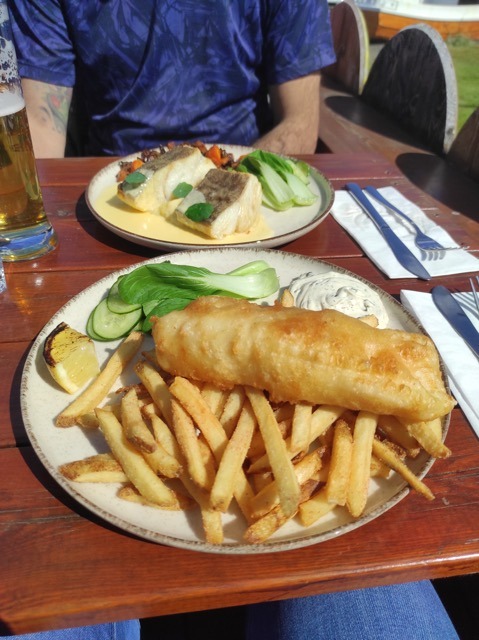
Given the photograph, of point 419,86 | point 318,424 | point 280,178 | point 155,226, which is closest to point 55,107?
point 155,226

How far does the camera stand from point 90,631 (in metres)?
1.75

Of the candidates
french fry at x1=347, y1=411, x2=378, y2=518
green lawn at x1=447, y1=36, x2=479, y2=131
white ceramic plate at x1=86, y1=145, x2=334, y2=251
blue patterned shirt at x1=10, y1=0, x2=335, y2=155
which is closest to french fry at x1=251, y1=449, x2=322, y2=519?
french fry at x1=347, y1=411, x2=378, y2=518

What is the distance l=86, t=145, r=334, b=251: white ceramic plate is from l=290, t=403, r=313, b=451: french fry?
49.0 inches

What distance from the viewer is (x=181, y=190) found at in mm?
3055

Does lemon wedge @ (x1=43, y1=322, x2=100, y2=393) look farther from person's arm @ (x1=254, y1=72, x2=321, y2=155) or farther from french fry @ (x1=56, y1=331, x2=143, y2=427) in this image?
person's arm @ (x1=254, y1=72, x2=321, y2=155)

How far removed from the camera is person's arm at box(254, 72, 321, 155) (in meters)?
4.39

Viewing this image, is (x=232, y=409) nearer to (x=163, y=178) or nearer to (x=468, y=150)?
(x=163, y=178)

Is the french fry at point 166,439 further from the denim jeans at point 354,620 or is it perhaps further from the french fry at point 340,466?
the denim jeans at point 354,620

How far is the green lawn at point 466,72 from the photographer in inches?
416

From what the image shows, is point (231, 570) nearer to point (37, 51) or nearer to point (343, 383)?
point (343, 383)

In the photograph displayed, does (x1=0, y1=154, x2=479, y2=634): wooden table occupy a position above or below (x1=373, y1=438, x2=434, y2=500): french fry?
below

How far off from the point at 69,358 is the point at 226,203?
4.56 ft

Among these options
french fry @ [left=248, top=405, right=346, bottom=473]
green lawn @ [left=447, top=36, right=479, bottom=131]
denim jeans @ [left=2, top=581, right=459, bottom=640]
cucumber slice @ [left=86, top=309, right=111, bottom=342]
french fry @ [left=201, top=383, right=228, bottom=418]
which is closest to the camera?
french fry @ [left=248, top=405, right=346, bottom=473]

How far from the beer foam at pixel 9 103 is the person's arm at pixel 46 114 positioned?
208 centimetres
